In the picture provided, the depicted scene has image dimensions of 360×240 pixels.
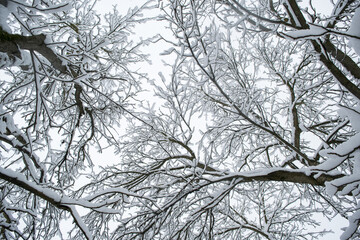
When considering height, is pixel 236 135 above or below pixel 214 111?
below

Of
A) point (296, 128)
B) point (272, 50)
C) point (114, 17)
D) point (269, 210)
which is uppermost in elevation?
point (114, 17)

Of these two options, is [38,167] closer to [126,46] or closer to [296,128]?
[126,46]

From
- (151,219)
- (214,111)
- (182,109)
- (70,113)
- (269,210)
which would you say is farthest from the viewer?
(269,210)

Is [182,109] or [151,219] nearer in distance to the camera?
[151,219]

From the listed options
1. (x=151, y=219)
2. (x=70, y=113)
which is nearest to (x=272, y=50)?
(x=151, y=219)

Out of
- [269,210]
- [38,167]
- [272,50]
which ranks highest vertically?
[272,50]

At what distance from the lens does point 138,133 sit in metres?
4.49

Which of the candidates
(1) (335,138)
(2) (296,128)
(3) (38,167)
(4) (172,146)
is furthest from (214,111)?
(3) (38,167)

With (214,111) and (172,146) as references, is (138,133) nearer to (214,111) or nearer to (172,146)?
(172,146)

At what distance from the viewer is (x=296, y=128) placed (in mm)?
3832

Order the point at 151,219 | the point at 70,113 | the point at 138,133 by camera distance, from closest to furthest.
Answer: the point at 151,219 < the point at 70,113 < the point at 138,133

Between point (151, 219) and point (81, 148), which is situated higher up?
point (81, 148)

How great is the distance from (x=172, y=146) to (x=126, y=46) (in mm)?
2054

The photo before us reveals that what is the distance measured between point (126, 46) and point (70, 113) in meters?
1.66
